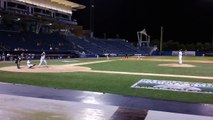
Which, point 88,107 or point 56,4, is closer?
point 88,107

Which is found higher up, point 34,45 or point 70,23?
point 70,23

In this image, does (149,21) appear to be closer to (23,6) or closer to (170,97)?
(23,6)

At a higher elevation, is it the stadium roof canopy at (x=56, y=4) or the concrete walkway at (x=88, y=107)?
the stadium roof canopy at (x=56, y=4)

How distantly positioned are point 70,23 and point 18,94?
51847 millimetres

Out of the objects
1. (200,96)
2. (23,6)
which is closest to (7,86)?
(200,96)

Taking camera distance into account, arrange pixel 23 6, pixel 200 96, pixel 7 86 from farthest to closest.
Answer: pixel 23 6 < pixel 7 86 < pixel 200 96

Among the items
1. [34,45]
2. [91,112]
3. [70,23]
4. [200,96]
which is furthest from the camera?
[70,23]

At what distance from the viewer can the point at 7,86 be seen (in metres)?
13.9

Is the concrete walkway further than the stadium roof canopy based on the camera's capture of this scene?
No

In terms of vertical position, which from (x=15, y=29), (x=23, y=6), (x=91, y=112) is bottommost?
Result: (x=91, y=112)

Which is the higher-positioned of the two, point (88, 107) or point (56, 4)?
point (56, 4)

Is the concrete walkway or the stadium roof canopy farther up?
the stadium roof canopy

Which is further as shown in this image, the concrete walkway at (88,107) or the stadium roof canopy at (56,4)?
the stadium roof canopy at (56,4)

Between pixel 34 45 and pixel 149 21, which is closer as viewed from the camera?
pixel 34 45
